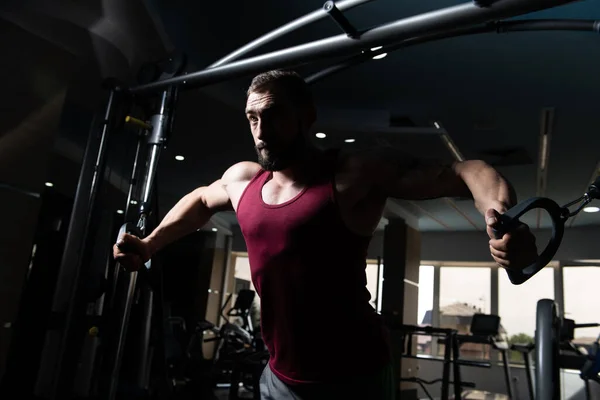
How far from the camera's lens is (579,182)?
5742 mm

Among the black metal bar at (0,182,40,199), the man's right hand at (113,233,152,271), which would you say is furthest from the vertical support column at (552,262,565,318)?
the man's right hand at (113,233,152,271)

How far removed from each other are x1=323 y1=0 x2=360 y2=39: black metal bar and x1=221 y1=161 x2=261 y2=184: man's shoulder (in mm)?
470

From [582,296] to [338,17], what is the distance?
8079 mm

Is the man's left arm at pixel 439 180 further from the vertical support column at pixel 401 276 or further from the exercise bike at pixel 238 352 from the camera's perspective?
the vertical support column at pixel 401 276

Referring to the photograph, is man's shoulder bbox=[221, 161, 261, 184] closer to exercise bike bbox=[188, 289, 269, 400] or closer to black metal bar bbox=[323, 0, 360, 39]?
black metal bar bbox=[323, 0, 360, 39]

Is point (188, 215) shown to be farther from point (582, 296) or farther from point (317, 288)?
point (582, 296)

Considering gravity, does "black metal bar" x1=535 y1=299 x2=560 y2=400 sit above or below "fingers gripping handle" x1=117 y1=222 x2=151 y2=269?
below

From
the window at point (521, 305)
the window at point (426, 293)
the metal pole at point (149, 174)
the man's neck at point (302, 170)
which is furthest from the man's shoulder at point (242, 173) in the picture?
the window at point (521, 305)

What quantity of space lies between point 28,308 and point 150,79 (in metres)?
1.37

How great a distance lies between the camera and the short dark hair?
1197mm

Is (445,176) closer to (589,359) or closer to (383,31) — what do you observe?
(383,31)

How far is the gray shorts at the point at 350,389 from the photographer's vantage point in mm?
1068

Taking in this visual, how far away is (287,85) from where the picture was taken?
1.21 metres

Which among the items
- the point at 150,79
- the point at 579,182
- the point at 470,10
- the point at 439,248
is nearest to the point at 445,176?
the point at 470,10
